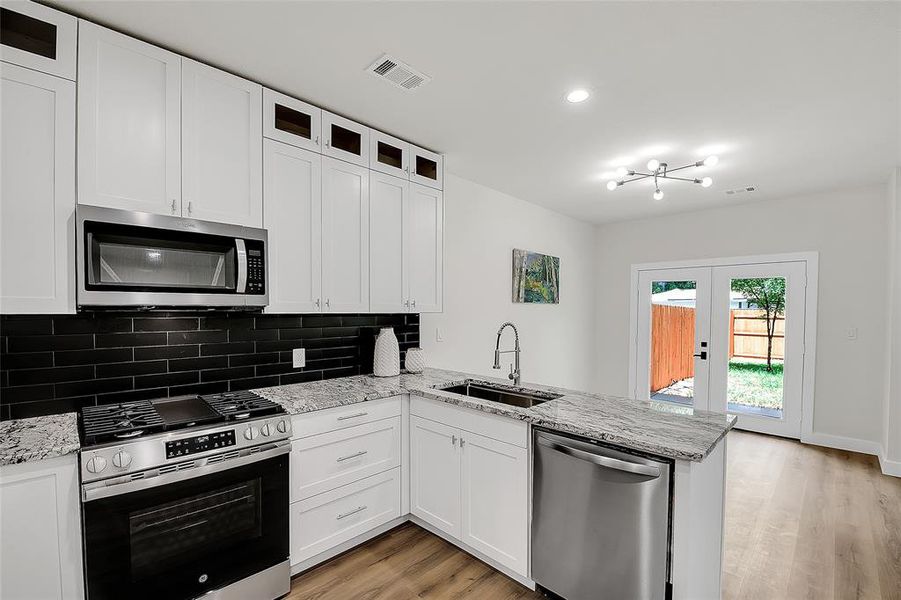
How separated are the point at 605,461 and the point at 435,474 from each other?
1.11m

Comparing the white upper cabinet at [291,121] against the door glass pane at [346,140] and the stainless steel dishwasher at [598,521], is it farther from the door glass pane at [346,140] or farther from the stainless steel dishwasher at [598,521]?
the stainless steel dishwasher at [598,521]

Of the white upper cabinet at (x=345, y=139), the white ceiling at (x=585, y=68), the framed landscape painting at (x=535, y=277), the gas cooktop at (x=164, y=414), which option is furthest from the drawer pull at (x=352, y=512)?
the framed landscape painting at (x=535, y=277)

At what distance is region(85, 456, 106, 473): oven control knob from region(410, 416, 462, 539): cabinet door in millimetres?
1505

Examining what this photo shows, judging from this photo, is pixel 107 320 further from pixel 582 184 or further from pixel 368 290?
pixel 582 184

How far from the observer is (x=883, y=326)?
4027mm

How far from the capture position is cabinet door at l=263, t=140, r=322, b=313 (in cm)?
227

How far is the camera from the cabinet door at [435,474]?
2344 millimetres

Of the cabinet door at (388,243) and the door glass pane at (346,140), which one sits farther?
the cabinet door at (388,243)

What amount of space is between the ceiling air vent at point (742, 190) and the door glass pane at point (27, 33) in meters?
5.19

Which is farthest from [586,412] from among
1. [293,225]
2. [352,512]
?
[293,225]

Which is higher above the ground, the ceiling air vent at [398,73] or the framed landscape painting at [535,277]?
the ceiling air vent at [398,73]

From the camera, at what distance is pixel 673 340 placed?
544 cm

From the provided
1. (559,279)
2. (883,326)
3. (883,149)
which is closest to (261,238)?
(559,279)

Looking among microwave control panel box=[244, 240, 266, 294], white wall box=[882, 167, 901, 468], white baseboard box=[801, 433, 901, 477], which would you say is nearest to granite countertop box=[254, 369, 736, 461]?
microwave control panel box=[244, 240, 266, 294]
